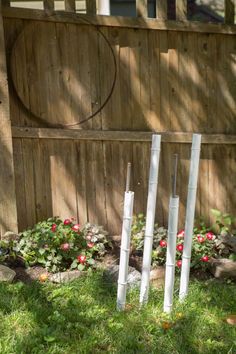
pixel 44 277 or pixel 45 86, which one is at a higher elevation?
pixel 45 86

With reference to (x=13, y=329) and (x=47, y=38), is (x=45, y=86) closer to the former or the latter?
(x=47, y=38)

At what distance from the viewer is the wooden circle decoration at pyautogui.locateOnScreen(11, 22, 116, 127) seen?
4754mm

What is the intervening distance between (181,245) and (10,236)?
1538mm

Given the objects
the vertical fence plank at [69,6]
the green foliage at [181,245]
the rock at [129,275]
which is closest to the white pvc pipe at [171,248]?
the rock at [129,275]

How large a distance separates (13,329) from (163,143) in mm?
2548

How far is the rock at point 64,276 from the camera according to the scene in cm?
423

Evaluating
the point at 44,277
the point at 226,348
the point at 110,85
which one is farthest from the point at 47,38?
the point at 226,348

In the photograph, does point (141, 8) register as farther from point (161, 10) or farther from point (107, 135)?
point (107, 135)

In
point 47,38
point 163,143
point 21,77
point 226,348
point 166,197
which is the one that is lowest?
point 226,348

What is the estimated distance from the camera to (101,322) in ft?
11.7

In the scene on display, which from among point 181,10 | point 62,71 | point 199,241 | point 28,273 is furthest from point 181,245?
point 181,10

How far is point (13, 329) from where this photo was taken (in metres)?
3.41

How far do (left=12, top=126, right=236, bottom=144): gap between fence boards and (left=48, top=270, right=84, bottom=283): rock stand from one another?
1296mm

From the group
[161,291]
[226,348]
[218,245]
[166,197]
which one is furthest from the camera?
[166,197]
